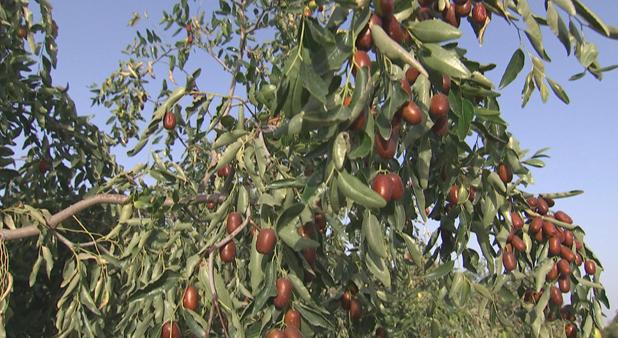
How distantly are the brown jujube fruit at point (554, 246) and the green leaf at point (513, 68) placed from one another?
809 millimetres

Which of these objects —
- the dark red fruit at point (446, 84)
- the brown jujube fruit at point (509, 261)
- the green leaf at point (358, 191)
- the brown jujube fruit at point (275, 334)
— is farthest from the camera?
the brown jujube fruit at point (509, 261)

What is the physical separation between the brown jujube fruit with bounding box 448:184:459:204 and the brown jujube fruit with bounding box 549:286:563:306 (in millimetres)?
531

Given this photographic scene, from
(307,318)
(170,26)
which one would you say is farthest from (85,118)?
Answer: (307,318)

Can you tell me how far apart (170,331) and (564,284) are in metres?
1.25

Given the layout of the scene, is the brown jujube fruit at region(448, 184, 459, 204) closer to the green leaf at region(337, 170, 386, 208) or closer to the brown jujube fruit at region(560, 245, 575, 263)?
the brown jujube fruit at region(560, 245, 575, 263)

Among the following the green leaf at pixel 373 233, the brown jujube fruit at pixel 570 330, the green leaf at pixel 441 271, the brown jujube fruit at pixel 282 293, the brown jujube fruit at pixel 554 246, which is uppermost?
the green leaf at pixel 373 233

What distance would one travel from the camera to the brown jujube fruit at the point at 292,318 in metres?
1.51

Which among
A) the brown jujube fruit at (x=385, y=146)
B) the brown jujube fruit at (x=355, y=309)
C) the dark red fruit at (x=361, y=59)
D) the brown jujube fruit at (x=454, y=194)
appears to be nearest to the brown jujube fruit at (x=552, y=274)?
the brown jujube fruit at (x=454, y=194)

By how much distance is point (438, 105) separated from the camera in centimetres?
125

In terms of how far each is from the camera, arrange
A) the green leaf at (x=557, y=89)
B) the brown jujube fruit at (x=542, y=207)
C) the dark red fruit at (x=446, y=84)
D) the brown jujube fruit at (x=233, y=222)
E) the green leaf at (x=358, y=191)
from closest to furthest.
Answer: the green leaf at (x=358, y=191) < the dark red fruit at (x=446, y=84) < the green leaf at (x=557, y=89) < the brown jujube fruit at (x=233, y=222) < the brown jujube fruit at (x=542, y=207)

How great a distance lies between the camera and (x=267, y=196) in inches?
64.8

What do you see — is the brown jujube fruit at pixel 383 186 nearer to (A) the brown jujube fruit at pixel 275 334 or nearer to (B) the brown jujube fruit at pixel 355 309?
(A) the brown jujube fruit at pixel 275 334

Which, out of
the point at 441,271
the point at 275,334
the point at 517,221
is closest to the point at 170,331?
the point at 275,334

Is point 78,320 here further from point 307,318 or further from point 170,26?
point 170,26
